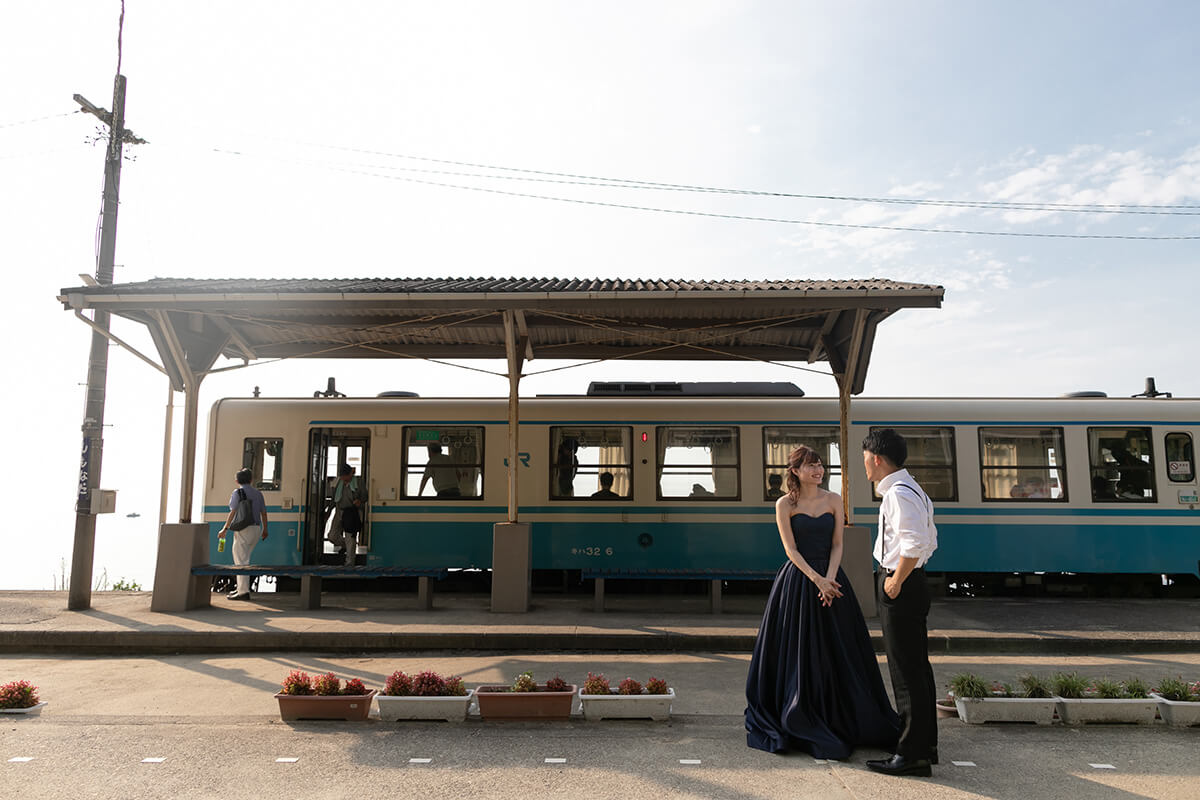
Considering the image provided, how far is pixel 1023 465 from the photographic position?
12.3 m

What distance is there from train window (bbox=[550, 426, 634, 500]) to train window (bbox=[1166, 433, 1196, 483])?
7834 mm

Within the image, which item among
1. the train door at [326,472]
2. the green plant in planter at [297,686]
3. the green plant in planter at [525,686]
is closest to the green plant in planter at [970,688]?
the green plant in planter at [525,686]

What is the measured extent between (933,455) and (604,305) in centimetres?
591

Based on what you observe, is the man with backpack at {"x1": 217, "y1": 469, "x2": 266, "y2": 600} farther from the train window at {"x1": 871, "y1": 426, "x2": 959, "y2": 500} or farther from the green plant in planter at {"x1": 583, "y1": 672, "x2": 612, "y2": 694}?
the train window at {"x1": 871, "y1": 426, "x2": 959, "y2": 500}

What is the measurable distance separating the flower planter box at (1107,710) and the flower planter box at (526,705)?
355cm

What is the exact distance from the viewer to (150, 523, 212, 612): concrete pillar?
10.5 meters

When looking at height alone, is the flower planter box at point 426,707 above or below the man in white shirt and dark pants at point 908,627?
below

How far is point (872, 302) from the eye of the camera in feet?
30.3

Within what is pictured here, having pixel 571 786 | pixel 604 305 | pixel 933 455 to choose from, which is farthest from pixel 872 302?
pixel 571 786

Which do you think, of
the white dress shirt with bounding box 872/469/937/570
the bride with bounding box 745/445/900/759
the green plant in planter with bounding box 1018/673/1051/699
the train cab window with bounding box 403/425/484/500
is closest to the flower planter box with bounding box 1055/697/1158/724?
the green plant in planter with bounding box 1018/673/1051/699

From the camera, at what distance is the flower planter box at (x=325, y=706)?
5969 millimetres

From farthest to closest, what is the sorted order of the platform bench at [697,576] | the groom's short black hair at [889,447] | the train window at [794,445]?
the train window at [794,445], the platform bench at [697,576], the groom's short black hair at [889,447]

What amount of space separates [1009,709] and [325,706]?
16.1 feet

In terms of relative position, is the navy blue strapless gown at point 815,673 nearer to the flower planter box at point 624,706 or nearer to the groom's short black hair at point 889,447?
the groom's short black hair at point 889,447
